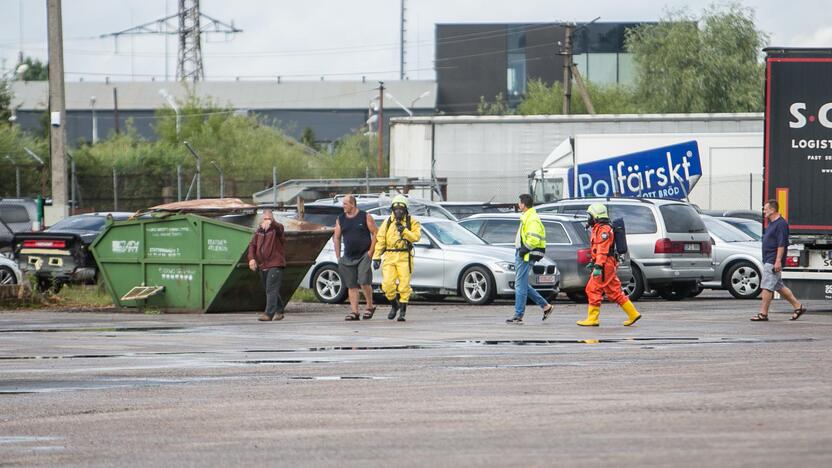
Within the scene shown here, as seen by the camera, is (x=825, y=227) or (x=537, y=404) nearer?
(x=537, y=404)

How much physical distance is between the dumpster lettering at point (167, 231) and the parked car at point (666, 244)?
773 cm

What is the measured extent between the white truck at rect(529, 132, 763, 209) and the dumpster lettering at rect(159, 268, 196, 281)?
17.6 meters

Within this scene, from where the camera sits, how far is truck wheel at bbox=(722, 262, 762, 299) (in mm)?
25016

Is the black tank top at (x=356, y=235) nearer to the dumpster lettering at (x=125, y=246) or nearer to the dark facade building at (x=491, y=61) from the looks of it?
the dumpster lettering at (x=125, y=246)

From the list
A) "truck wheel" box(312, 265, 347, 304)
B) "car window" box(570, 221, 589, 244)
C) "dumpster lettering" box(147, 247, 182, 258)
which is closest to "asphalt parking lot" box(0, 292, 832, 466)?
"dumpster lettering" box(147, 247, 182, 258)

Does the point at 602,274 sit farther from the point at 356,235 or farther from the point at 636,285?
the point at 636,285

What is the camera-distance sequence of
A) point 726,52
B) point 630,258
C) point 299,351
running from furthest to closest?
1. point 726,52
2. point 630,258
3. point 299,351

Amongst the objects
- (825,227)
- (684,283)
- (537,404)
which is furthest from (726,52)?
(537,404)

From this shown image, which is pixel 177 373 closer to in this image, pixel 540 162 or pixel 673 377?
pixel 673 377

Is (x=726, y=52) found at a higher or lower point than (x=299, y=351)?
higher

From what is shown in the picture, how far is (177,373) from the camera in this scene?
40.2 ft

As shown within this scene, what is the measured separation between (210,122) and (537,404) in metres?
63.8

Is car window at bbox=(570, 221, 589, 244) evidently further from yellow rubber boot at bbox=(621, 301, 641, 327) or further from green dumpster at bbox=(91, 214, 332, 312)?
yellow rubber boot at bbox=(621, 301, 641, 327)

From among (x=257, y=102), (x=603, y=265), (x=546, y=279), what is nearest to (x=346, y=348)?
(x=603, y=265)
